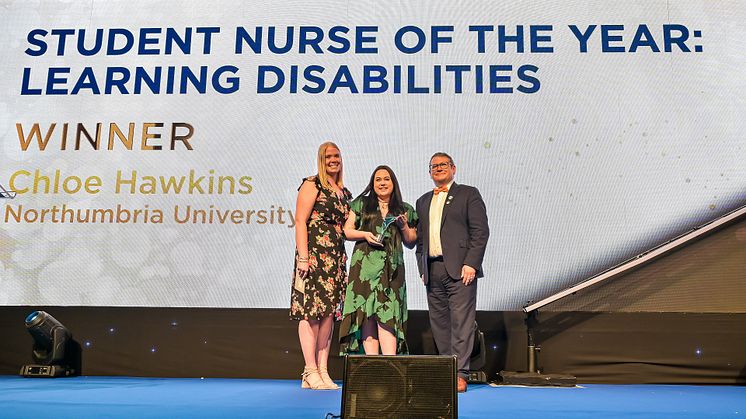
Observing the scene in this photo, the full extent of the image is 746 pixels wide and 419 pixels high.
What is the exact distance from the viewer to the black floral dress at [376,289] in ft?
12.1

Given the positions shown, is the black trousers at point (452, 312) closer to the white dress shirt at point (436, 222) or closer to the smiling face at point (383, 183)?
the white dress shirt at point (436, 222)

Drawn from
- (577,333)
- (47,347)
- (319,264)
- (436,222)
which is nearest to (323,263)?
(319,264)

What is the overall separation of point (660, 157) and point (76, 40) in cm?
406

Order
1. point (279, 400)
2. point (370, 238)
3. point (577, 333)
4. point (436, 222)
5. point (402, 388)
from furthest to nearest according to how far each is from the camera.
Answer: point (577, 333), point (436, 222), point (370, 238), point (279, 400), point (402, 388)

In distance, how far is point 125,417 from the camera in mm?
2627

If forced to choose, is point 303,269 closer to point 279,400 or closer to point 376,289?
point 376,289

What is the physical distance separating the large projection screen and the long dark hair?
Answer: 0.73 metres

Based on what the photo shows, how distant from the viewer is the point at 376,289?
3.69 metres

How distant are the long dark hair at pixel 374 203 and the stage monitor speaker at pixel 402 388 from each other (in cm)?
159

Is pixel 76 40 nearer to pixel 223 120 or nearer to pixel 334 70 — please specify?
pixel 223 120

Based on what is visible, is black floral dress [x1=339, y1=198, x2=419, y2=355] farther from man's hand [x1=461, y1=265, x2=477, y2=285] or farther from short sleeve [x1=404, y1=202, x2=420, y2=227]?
man's hand [x1=461, y1=265, x2=477, y2=285]

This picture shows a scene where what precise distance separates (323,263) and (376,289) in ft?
1.05

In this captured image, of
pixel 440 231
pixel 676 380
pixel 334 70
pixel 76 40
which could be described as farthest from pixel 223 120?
pixel 676 380

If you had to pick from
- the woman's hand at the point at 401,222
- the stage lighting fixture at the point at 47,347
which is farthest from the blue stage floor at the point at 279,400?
the woman's hand at the point at 401,222
